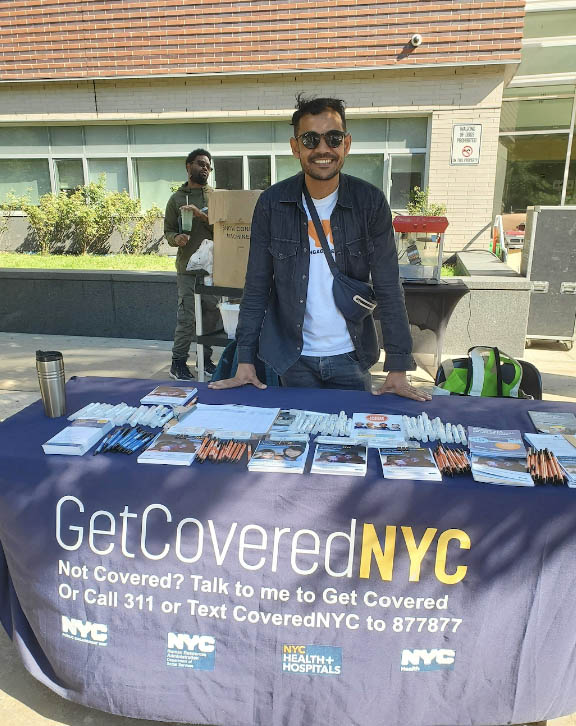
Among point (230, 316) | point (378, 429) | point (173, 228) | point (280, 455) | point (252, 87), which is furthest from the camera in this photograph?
point (252, 87)

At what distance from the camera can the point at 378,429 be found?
212 centimetres

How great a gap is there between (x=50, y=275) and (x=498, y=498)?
21.1 feet

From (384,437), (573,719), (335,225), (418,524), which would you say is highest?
(335,225)

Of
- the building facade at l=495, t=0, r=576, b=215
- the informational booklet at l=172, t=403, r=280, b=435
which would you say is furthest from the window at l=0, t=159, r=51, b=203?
the informational booklet at l=172, t=403, r=280, b=435

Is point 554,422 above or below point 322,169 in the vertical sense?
below

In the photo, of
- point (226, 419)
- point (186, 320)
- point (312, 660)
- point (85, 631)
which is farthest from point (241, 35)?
point (312, 660)

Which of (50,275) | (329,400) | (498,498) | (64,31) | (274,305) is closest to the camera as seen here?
(498,498)

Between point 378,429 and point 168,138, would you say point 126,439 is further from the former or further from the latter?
point 168,138

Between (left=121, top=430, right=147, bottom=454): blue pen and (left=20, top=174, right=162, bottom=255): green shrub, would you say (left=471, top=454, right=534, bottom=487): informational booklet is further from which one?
(left=20, top=174, right=162, bottom=255): green shrub

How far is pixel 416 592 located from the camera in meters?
1.78

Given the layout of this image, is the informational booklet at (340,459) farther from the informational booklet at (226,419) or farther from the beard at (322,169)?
the beard at (322,169)

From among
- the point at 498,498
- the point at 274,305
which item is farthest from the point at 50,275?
the point at 498,498

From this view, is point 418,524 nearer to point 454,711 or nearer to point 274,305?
point 454,711

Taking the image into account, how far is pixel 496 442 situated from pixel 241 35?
1037 cm
